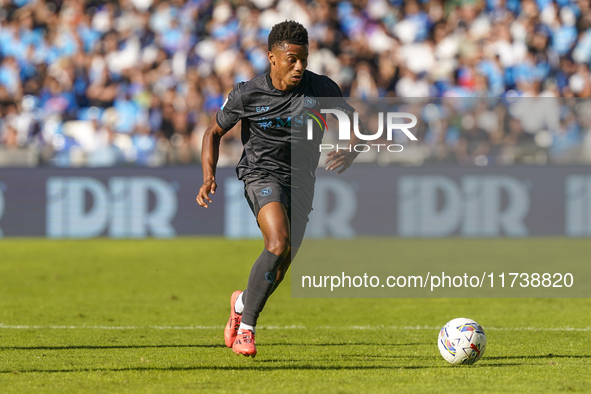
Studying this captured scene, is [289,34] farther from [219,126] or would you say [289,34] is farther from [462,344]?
[462,344]

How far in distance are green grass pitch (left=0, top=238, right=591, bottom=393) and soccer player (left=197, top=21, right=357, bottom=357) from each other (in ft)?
2.14

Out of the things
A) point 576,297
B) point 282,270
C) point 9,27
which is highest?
point 9,27

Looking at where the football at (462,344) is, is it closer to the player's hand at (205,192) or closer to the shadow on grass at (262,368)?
the shadow on grass at (262,368)

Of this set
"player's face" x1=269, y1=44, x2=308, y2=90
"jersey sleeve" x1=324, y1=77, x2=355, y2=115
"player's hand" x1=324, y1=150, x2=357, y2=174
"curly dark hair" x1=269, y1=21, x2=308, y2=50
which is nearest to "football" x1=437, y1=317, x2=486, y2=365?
"player's hand" x1=324, y1=150, x2=357, y2=174

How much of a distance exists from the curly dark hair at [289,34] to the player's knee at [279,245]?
1.32m

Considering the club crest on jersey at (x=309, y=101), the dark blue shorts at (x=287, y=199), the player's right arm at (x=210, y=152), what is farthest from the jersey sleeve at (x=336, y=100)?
the player's right arm at (x=210, y=152)

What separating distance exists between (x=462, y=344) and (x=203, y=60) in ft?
39.1

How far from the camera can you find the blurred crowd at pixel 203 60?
15172 mm

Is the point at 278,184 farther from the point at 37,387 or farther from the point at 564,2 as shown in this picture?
the point at 564,2

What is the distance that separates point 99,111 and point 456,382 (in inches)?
482

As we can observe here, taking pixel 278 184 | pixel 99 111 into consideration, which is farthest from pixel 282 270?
pixel 99 111

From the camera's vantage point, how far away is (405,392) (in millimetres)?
4547

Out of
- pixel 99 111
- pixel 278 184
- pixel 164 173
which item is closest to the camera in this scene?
pixel 278 184

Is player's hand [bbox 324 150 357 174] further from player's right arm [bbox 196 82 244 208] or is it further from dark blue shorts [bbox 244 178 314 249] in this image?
player's right arm [bbox 196 82 244 208]
